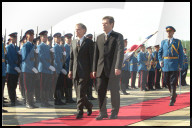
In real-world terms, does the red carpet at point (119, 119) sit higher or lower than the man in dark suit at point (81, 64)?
lower

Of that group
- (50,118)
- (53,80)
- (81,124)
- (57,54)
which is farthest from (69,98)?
(81,124)

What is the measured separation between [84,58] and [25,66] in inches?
74.8

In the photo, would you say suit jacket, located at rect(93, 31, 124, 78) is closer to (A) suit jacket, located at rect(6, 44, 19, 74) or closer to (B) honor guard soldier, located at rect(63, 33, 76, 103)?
(B) honor guard soldier, located at rect(63, 33, 76, 103)

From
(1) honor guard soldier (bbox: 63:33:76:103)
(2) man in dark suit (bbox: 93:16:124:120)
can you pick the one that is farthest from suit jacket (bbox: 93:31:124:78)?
(1) honor guard soldier (bbox: 63:33:76:103)

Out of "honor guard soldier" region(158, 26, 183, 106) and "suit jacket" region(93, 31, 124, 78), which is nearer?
"suit jacket" region(93, 31, 124, 78)

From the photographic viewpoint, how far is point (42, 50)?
25.4 ft

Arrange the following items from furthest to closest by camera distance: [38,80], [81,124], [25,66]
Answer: [38,80] < [25,66] < [81,124]

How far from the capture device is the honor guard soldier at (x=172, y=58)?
7.90 m

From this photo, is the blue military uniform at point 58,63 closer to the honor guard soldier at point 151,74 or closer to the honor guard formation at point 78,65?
the honor guard formation at point 78,65

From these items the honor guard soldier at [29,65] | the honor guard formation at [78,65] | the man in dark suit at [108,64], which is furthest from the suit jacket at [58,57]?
the man in dark suit at [108,64]

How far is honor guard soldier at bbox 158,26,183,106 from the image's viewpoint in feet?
25.9

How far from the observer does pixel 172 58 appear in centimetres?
799

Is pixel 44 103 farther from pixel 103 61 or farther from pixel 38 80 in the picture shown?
pixel 103 61

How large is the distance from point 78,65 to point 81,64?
0.07 m
